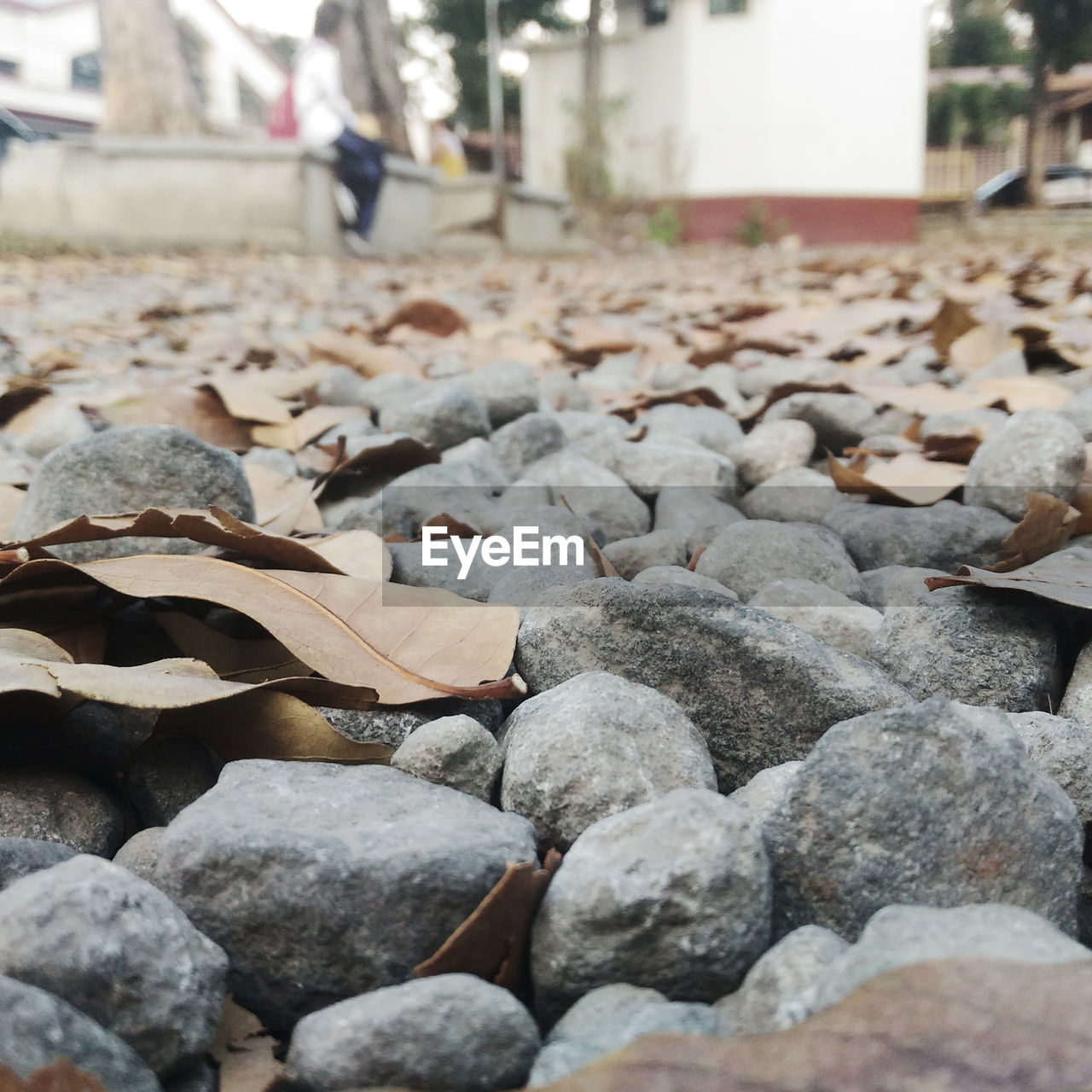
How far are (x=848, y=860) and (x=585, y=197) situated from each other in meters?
11.4

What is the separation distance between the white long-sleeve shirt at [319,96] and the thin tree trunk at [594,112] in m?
3.88

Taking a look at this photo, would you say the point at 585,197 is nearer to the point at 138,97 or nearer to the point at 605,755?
the point at 138,97

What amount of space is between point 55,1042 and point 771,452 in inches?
47.9

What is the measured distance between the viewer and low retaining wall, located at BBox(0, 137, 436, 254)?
22.6 ft

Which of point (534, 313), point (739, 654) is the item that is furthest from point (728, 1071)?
point (534, 313)

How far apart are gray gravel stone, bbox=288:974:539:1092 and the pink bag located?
8.51m

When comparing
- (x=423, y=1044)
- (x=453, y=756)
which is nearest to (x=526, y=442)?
(x=453, y=756)

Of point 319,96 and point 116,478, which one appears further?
point 319,96

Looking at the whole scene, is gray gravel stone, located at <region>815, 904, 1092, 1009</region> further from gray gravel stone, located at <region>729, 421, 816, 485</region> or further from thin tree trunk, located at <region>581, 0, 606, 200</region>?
thin tree trunk, located at <region>581, 0, 606, 200</region>

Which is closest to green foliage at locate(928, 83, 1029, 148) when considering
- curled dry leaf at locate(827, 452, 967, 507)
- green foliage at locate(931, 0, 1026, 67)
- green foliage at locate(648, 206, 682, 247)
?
green foliage at locate(931, 0, 1026, 67)

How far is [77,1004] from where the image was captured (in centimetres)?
57

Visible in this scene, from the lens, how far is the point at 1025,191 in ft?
45.6

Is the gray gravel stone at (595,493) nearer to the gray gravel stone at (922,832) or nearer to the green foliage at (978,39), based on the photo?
the gray gravel stone at (922,832)

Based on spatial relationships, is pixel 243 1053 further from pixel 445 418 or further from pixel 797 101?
pixel 797 101
